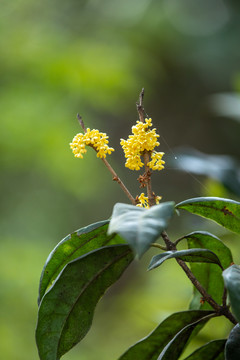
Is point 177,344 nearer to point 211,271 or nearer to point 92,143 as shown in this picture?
point 211,271

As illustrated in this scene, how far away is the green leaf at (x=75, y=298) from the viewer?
44 centimetres

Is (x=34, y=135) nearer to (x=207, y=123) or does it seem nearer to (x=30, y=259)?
(x=30, y=259)

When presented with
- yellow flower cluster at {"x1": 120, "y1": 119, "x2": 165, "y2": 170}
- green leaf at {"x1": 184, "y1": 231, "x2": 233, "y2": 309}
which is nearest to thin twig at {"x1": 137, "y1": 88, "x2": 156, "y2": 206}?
yellow flower cluster at {"x1": 120, "y1": 119, "x2": 165, "y2": 170}

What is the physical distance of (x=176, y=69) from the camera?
13.9 ft

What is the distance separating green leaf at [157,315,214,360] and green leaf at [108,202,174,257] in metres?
0.17

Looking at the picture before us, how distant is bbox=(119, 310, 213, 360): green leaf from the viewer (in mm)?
486

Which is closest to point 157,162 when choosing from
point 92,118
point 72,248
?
point 72,248

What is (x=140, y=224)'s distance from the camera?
13.1 inches

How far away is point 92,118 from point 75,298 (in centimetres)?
261

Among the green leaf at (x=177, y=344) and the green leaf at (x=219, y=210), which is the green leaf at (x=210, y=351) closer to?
the green leaf at (x=177, y=344)

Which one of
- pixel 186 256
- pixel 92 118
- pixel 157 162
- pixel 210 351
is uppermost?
pixel 92 118

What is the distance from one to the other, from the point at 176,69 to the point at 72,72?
2.51m

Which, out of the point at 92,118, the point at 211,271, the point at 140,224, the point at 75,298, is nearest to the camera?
the point at 140,224

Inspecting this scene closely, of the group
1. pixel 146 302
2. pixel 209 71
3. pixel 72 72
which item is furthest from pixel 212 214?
pixel 209 71
